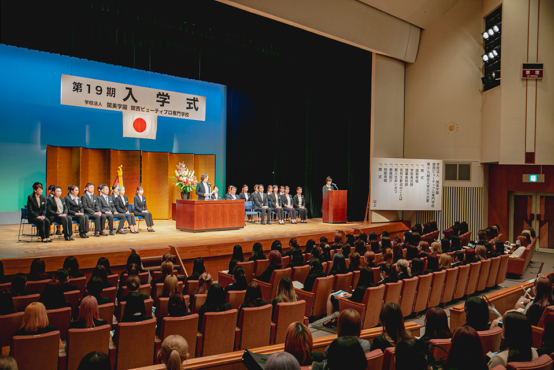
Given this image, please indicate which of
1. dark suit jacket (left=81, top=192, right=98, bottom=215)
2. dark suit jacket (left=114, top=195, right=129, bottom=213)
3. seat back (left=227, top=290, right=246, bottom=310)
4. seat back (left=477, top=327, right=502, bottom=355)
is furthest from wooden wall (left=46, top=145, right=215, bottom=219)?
seat back (left=477, top=327, right=502, bottom=355)

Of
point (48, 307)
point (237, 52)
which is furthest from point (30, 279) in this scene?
point (237, 52)

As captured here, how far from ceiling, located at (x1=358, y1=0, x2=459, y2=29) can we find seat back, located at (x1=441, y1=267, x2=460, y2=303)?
7.30 meters

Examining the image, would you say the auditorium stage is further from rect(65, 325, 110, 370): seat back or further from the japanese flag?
rect(65, 325, 110, 370): seat back

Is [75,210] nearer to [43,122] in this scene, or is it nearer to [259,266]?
[43,122]

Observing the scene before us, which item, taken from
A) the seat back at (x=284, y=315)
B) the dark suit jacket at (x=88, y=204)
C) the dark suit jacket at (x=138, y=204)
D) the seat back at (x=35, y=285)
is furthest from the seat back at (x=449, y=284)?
the dark suit jacket at (x=88, y=204)

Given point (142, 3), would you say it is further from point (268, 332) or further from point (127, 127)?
point (268, 332)

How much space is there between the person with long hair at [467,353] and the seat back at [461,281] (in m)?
3.61

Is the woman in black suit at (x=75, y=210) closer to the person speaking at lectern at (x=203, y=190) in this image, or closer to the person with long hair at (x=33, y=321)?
the person speaking at lectern at (x=203, y=190)

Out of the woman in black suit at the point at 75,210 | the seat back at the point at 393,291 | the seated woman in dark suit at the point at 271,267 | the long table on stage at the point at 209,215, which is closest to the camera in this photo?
the seat back at the point at 393,291

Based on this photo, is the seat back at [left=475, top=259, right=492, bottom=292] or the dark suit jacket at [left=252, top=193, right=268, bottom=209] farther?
the dark suit jacket at [left=252, top=193, right=268, bottom=209]

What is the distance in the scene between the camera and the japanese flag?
31.3 ft

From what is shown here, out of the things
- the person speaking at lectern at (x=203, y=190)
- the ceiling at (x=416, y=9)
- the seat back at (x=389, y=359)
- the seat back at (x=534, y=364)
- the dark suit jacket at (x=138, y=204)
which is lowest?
the seat back at (x=389, y=359)

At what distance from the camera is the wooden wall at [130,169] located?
33.5 feet

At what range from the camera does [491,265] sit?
6.33 m
